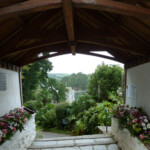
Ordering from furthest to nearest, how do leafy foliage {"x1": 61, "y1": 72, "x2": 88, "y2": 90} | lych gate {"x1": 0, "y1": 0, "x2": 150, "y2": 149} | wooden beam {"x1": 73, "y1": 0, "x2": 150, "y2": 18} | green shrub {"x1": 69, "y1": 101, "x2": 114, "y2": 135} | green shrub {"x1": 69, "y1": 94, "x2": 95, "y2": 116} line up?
1. leafy foliage {"x1": 61, "y1": 72, "x2": 88, "y2": 90}
2. green shrub {"x1": 69, "y1": 94, "x2": 95, "y2": 116}
3. green shrub {"x1": 69, "y1": 101, "x2": 114, "y2": 135}
4. lych gate {"x1": 0, "y1": 0, "x2": 150, "y2": 149}
5. wooden beam {"x1": 73, "y1": 0, "x2": 150, "y2": 18}

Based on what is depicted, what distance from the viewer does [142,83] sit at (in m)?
2.92

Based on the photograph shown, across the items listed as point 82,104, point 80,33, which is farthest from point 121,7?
point 82,104

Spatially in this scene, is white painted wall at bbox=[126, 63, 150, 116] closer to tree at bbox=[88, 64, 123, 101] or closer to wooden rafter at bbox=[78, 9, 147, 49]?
wooden rafter at bbox=[78, 9, 147, 49]

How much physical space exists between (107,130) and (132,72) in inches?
94.0

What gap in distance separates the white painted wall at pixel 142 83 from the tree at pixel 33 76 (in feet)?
26.7

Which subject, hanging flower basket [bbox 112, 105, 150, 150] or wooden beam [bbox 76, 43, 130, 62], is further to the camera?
wooden beam [bbox 76, 43, 130, 62]

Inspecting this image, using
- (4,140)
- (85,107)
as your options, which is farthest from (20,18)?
(85,107)

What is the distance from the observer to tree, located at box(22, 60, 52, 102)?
31.6ft

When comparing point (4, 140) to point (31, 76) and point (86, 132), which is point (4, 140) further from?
point (31, 76)

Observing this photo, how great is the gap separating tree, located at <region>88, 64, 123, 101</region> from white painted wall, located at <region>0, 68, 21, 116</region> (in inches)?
191

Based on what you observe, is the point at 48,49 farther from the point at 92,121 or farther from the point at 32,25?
the point at 92,121

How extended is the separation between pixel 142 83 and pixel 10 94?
143 inches

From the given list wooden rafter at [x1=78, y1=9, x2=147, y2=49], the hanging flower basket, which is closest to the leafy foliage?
the hanging flower basket

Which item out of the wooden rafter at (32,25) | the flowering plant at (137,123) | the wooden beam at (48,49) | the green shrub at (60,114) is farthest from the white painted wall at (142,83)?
the green shrub at (60,114)
